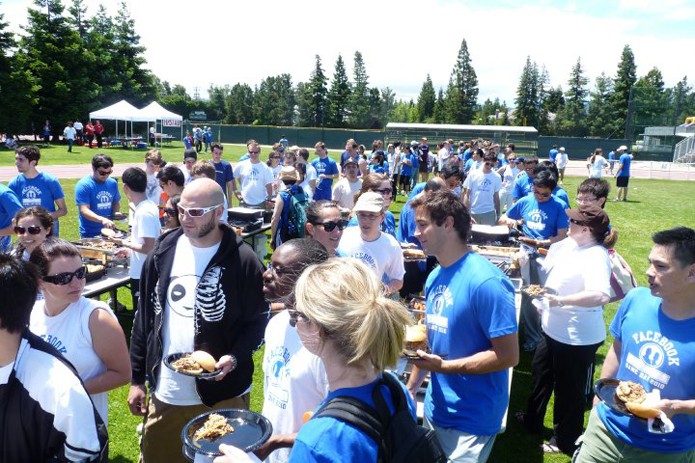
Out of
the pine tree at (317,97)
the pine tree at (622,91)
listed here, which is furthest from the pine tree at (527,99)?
the pine tree at (317,97)

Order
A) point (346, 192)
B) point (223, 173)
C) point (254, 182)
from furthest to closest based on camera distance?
point (223, 173)
point (254, 182)
point (346, 192)

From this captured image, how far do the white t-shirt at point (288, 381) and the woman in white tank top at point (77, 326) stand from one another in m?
0.99

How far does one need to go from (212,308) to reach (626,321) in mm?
2516

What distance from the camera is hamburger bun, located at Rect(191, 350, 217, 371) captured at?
2855 mm

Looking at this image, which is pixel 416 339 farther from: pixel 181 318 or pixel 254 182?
pixel 254 182

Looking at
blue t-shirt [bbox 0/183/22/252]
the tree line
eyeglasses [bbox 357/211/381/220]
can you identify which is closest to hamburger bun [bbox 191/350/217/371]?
eyeglasses [bbox 357/211/381/220]

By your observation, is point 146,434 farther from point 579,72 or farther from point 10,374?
point 579,72

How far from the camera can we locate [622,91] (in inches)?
3017

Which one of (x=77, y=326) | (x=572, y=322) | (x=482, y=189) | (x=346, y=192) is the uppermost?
(x=482, y=189)

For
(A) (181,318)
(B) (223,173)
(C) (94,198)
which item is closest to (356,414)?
(A) (181,318)

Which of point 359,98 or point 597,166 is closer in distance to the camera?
point 597,166

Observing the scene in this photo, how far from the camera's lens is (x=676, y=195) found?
26062 mm

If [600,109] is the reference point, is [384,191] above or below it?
below

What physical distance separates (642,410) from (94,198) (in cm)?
664
